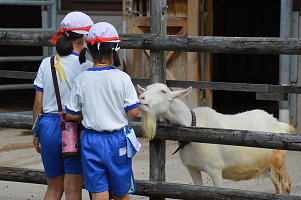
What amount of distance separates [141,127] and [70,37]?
1.15 m

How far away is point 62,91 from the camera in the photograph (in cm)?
276

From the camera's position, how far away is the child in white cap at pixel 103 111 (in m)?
2.54

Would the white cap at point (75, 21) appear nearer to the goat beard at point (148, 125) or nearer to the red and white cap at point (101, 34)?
the red and white cap at point (101, 34)

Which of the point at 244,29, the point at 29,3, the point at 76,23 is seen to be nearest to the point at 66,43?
the point at 76,23

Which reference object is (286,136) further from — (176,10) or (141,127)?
(176,10)

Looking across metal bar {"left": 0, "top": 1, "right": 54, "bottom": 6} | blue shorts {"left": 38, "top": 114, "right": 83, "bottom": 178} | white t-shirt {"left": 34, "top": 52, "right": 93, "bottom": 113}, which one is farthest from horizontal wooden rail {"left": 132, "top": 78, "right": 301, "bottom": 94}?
metal bar {"left": 0, "top": 1, "right": 54, "bottom": 6}

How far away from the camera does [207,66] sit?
24.2 feet

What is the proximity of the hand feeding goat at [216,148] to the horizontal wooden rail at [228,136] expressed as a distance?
0.50ft

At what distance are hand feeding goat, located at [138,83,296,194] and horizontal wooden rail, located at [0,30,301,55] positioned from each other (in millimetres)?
377

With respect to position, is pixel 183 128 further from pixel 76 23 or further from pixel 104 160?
pixel 76 23

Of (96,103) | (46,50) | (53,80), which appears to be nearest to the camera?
(96,103)

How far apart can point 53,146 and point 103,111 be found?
500mm

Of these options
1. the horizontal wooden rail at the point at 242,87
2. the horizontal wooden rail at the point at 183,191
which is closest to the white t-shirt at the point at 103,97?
the horizontal wooden rail at the point at 183,191

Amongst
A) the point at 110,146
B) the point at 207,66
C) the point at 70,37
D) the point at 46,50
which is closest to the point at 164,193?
the point at 110,146
